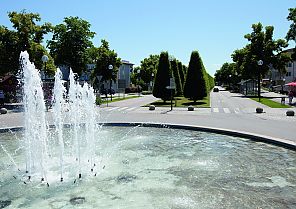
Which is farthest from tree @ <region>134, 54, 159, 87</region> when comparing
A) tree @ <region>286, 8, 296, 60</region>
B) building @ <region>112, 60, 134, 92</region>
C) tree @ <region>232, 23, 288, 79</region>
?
tree @ <region>286, 8, 296, 60</region>

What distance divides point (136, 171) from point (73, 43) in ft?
146

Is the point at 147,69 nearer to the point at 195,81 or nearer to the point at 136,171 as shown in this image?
the point at 195,81

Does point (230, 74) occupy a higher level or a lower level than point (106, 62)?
higher

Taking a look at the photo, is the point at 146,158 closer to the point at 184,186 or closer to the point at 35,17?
the point at 184,186

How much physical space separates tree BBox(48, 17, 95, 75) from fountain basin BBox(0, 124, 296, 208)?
1533 inches

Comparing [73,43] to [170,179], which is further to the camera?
[73,43]

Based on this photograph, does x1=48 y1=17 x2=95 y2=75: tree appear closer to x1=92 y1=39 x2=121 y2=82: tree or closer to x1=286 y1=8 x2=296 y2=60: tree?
x1=92 y1=39 x2=121 y2=82: tree

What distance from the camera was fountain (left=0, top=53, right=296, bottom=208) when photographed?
701cm

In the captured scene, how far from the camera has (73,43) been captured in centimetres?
5050

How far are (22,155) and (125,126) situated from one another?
25.9 feet

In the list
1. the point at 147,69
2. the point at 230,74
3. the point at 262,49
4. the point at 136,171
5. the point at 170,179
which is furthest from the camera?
the point at 230,74

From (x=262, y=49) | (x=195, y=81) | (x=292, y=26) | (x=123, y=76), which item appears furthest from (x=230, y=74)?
(x=195, y=81)

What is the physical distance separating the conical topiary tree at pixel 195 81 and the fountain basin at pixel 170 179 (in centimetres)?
2211

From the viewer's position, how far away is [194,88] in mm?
35281
